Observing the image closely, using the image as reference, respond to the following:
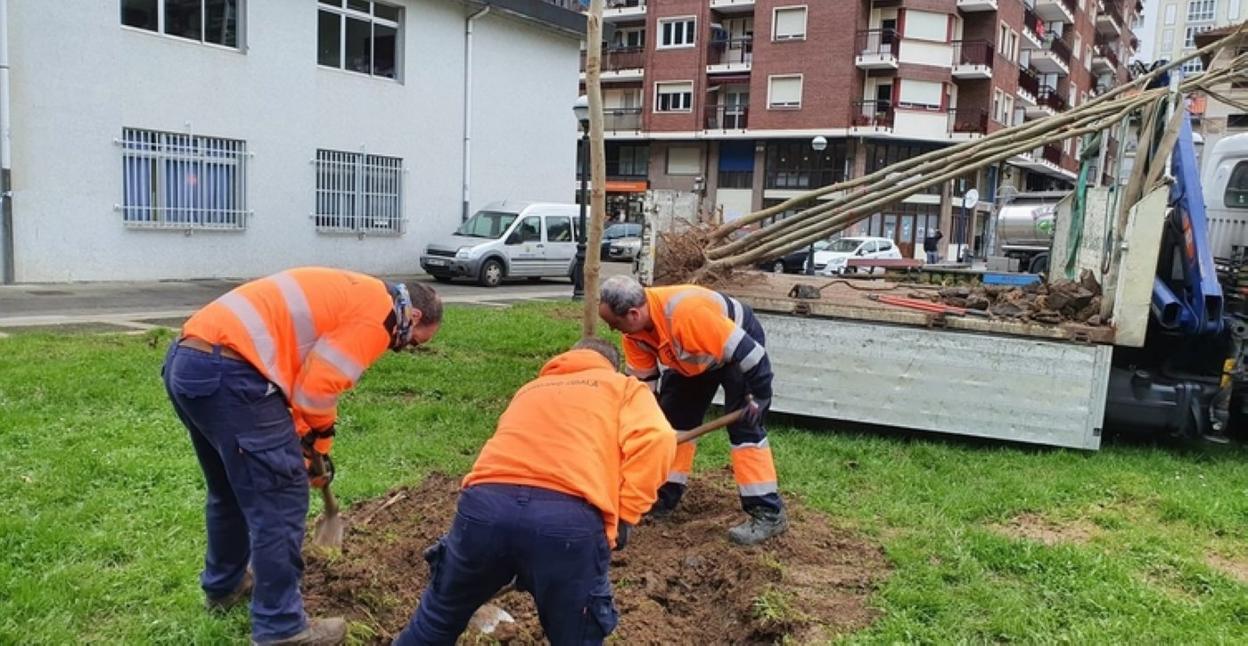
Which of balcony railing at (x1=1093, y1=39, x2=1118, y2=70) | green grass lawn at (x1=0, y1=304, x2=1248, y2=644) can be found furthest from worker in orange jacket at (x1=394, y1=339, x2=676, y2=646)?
balcony railing at (x1=1093, y1=39, x2=1118, y2=70)

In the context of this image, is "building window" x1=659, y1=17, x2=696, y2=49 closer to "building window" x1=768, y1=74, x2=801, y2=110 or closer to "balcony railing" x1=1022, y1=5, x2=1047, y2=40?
"building window" x1=768, y1=74, x2=801, y2=110

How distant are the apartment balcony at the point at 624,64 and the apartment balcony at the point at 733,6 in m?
4.02

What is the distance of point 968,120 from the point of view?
3806cm

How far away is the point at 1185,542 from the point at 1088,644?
4.90 ft

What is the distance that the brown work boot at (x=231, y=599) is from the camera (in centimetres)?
346

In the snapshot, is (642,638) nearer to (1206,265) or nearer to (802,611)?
(802,611)

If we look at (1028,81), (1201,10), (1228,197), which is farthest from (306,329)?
(1201,10)

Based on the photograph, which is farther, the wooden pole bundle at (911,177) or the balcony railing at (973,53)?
the balcony railing at (973,53)

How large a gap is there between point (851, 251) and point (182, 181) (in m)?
17.2

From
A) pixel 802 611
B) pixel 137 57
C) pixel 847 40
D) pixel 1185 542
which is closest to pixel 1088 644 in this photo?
pixel 802 611

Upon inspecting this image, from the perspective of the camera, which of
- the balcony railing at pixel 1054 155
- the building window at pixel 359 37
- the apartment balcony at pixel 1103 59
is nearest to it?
the building window at pixel 359 37

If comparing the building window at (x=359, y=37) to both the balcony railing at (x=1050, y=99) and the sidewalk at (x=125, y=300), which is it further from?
the balcony railing at (x=1050, y=99)

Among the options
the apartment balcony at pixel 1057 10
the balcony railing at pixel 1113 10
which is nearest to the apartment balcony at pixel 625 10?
the apartment balcony at pixel 1057 10

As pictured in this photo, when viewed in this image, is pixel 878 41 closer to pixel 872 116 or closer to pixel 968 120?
pixel 872 116
